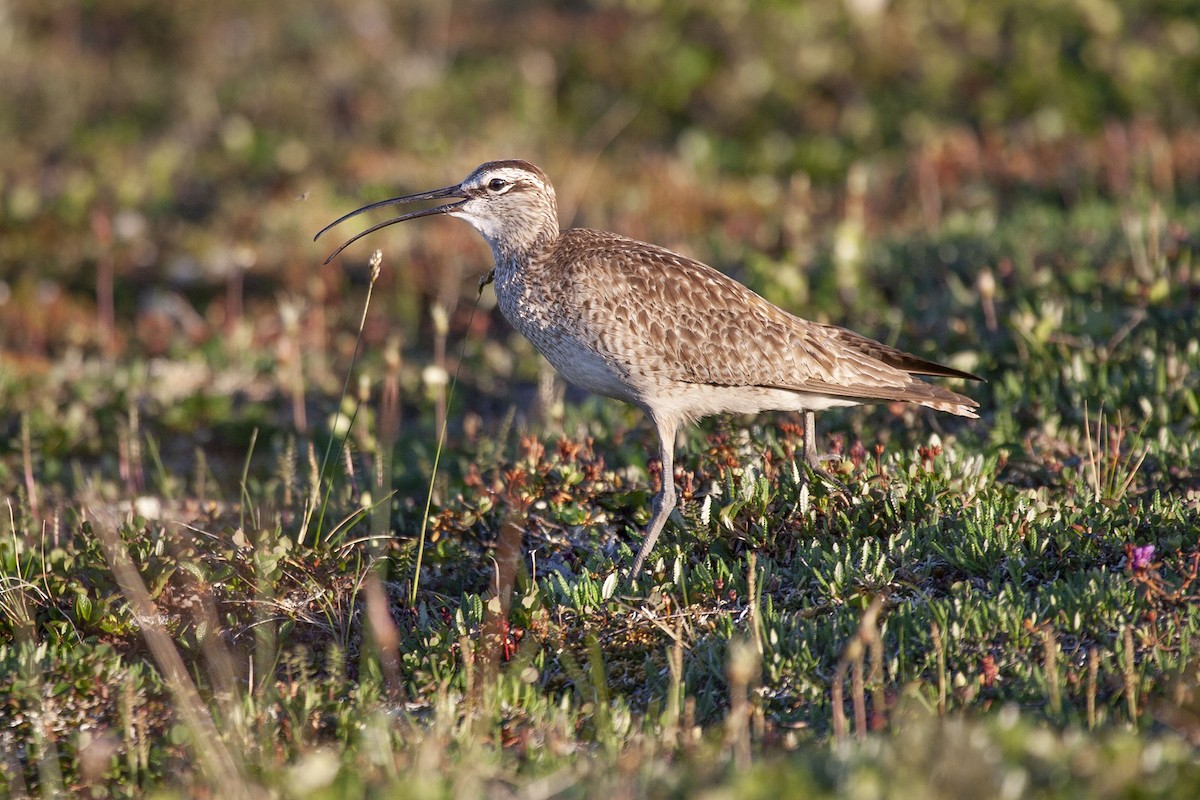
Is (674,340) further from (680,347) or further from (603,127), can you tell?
(603,127)

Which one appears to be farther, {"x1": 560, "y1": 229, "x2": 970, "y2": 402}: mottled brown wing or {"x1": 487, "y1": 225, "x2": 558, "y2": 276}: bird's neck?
{"x1": 487, "y1": 225, "x2": 558, "y2": 276}: bird's neck

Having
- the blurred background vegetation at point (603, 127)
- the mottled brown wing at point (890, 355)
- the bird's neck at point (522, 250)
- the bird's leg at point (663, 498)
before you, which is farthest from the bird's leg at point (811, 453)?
the blurred background vegetation at point (603, 127)

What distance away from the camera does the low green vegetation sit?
4445 mm

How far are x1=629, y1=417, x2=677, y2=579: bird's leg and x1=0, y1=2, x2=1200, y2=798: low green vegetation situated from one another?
4.8 inches

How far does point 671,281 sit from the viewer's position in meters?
6.21

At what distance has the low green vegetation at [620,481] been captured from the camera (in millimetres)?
4445

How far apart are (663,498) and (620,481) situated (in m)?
0.53

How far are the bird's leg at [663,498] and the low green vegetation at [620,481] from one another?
12cm

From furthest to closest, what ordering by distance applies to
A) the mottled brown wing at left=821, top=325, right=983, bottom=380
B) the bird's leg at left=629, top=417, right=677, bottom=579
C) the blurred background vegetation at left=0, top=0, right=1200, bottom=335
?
the blurred background vegetation at left=0, top=0, right=1200, bottom=335 → the mottled brown wing at left=821, top=325, right=983, bottom=380 → the bird's leg at left=629, top=417, right=677, bottom=579

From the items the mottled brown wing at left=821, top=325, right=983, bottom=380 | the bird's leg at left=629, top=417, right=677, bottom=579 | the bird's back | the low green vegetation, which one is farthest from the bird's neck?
the mottled brown wing at left=821, top=325, right=983, bottom=380

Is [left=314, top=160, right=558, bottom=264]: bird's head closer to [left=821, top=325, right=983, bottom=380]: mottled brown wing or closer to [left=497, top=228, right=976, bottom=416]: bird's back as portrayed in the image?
[left=497, top=228, right=976, bottom=416]: bird's back

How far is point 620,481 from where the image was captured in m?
6.34

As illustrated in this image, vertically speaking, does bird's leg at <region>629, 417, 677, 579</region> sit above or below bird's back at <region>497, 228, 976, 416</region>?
below

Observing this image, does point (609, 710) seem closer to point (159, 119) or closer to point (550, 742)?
point (550, 742)
